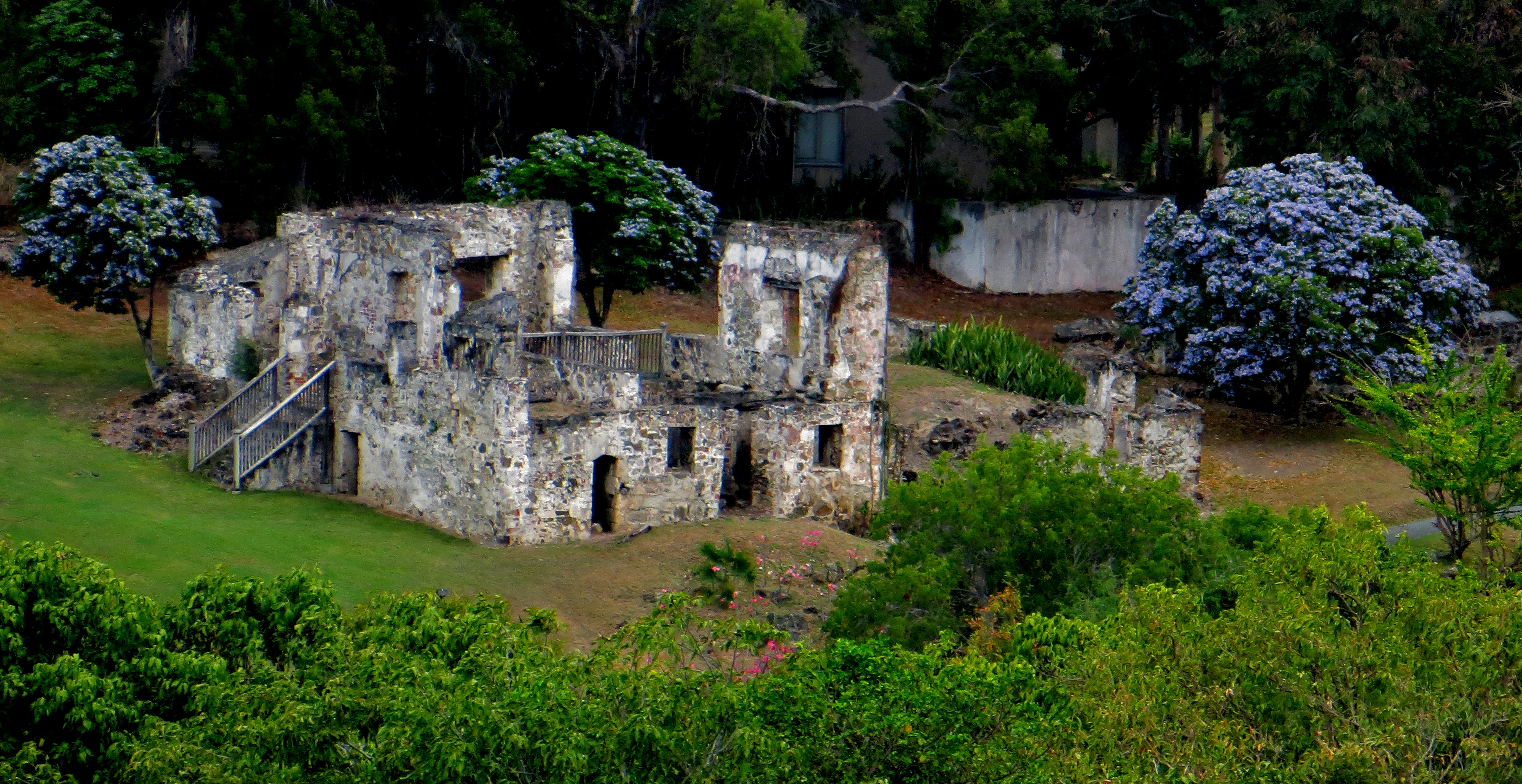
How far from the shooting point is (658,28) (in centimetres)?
4456

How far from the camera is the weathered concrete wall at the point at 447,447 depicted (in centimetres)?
2781

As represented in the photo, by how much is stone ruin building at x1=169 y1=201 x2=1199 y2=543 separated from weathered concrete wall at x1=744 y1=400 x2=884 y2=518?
0.03 m

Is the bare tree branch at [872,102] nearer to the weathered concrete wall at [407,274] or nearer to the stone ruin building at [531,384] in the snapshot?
the weathered concrete wall at [407,274]

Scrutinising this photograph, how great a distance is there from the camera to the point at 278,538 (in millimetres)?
26797

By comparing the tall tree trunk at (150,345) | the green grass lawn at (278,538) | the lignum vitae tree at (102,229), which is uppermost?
the lignum vitae tree at (102,229)

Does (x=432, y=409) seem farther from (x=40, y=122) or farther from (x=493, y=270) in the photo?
(x=40, y=122)

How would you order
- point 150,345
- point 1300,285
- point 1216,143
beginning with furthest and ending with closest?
1. point 1216,143
2. point 1300,285
3. point 150,345

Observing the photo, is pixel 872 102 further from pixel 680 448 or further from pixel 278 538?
pixel 278 538

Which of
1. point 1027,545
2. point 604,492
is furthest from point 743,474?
point 1027,545

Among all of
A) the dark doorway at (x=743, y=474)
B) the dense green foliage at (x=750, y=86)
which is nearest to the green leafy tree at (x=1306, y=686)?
the dark doorway at (x=743, y=474)

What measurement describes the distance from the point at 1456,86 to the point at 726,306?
1755cm

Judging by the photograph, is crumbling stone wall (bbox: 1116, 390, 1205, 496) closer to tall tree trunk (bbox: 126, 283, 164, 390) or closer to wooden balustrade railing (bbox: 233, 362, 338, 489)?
wooden balustrade railing (bbox: 233, 362, 338, 489)

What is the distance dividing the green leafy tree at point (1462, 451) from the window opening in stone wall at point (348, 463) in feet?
47.8

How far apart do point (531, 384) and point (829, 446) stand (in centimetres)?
444
